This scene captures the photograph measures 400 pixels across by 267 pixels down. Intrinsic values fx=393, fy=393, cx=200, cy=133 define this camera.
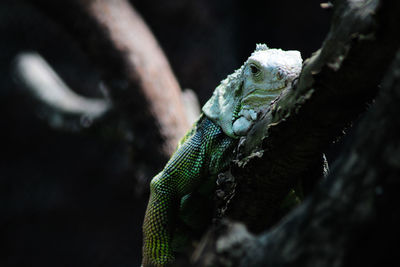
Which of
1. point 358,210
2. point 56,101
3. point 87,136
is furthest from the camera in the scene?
point 87,136

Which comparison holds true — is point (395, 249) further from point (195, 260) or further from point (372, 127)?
point (195, 260)

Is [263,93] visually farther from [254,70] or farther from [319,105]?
[319,105]

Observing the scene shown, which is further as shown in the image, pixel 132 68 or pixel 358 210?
pixel 132 68

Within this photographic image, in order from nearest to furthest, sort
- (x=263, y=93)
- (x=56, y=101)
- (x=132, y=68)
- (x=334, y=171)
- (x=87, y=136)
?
(x=334, y=171) → (x=263, y=93) → (x=132, y=68) → (x=56, y=101) → (x=87, y=136)

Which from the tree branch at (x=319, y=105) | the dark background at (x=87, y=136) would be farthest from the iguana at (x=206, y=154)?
the dark background at (x=87, y=136)

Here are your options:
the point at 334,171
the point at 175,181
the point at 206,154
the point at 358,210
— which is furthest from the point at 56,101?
the point at 358,210

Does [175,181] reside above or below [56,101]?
below
